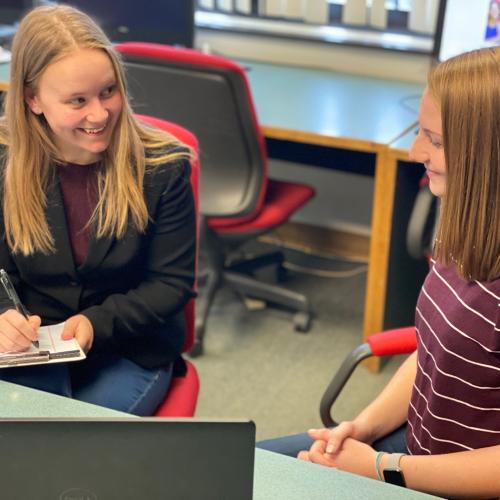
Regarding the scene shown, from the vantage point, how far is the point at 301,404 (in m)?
2.46

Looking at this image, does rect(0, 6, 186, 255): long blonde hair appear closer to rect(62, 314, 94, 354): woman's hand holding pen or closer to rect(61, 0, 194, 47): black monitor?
rect(62, 314, 94, 354): woman's hand holding pen

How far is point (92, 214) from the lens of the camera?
1.60 metres

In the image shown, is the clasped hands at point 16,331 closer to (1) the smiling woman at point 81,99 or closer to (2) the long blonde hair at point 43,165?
(2) the long blonde hair at point 43,165

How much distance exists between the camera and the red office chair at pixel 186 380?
5.26 feet

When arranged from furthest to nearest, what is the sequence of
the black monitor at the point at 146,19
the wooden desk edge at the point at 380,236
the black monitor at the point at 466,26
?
the black monitor at the point at 146,19 < the black monitor at the point at 466,26 < the wooden desk edge at the point at 380,236

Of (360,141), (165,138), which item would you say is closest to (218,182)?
(360,141)

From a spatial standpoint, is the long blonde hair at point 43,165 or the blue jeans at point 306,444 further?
the long blonde hair at point 43,165

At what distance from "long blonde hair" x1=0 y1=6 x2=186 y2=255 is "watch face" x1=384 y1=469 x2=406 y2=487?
624 mm

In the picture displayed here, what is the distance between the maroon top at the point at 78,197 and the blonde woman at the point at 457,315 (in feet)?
1.87

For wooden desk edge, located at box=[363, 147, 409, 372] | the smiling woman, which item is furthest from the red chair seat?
wooden desk edge, located at box=[363, 147, 409, 372]

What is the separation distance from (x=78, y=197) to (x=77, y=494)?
805mm

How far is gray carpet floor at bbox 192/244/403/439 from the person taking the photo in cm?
243

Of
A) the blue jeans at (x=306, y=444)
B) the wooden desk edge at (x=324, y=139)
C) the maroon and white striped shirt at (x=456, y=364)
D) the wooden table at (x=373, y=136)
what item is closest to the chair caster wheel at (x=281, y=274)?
the wooden table at (x=373, y=136)

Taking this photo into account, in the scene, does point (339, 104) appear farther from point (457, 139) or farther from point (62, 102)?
point (457, 139)
